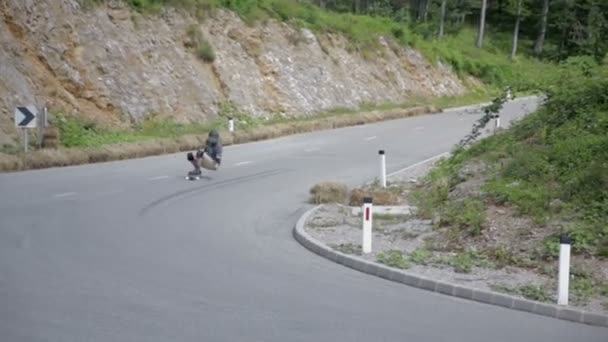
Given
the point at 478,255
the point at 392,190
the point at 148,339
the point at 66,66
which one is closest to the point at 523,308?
the point at 478,255

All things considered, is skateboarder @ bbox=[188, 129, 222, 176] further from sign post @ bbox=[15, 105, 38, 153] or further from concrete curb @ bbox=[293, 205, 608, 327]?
concrete curb @ bbox=[293, 205, 608, 327]

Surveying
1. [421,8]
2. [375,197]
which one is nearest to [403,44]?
[421,8]

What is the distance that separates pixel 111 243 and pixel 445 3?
63534 mm

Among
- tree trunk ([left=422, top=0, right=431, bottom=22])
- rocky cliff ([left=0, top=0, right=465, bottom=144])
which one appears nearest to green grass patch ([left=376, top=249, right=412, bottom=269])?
rocky cliff ([left=0, top=0, right=465, bottom=144])

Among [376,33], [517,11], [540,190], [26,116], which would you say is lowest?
[26,116]

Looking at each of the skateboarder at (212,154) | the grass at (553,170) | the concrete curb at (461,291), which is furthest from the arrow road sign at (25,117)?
the concrete curb at (461,291)

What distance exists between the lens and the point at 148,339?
310 inches

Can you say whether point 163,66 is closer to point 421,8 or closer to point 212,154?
point 212,154

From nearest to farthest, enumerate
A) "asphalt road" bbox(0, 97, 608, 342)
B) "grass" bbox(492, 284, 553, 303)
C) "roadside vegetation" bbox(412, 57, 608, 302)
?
"asphalt road" bbox(0, 97, 608, 342), "grass" bbox(492, 284, 553, 303), "roadside vegetation" bbox(412, 57, 608, 302)

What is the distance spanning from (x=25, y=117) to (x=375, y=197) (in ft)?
41.0

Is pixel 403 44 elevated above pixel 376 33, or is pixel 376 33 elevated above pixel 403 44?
pixel 376 33

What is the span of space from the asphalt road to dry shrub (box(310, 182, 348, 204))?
1.37 feet

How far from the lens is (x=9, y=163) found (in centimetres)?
2342

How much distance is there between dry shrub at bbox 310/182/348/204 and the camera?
18688 mm
